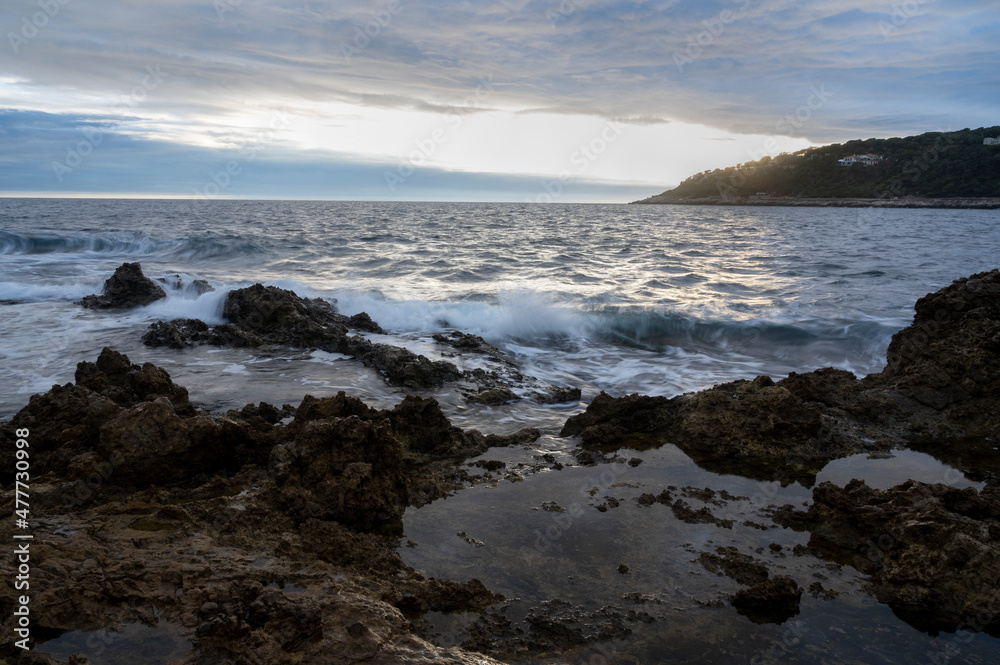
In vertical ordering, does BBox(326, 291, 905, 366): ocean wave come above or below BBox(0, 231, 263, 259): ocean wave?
below

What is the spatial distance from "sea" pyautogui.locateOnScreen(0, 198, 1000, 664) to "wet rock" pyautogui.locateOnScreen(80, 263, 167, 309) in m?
0.42

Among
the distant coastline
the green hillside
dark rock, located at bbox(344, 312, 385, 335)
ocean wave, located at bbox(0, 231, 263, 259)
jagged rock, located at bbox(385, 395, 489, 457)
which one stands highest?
the green hillside

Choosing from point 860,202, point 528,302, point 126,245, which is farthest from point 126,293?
point 860,202

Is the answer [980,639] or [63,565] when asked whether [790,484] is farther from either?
[63,565]

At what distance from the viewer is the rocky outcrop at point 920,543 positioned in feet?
10.7

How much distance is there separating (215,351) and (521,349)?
18.8ft

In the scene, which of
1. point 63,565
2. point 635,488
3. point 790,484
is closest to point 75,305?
point 63,565

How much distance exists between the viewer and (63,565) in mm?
2992

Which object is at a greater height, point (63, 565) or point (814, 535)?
point (63, 565)

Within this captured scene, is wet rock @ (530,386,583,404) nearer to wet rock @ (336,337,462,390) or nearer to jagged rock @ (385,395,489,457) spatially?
wet rock @ (336,337,462,390)

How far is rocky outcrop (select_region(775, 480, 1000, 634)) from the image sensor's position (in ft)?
10.7

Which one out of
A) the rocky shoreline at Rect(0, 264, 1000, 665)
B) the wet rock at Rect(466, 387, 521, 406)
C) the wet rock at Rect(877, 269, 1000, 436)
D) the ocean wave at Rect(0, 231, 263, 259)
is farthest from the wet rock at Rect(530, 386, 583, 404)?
the ocean wave at Rect(0, 231, 263, 259)

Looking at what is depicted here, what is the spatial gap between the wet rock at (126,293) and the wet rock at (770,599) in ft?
49.0

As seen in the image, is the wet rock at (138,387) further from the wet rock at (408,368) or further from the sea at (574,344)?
the wet rock at (408,368)
